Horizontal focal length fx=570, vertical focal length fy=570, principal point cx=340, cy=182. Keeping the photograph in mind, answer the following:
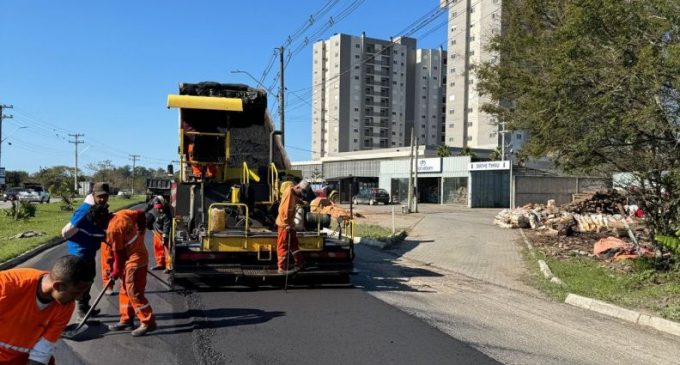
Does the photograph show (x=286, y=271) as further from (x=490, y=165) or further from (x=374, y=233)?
(x=490, y=165)

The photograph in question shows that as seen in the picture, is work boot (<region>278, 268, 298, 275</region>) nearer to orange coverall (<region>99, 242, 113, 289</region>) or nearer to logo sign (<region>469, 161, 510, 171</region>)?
orange coverall (<region>99, 242, 113, 289</region>)

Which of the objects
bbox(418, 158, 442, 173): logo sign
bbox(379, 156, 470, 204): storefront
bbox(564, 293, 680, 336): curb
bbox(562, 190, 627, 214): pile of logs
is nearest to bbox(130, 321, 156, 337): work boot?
bbox(564, 293, 680, 336): curb

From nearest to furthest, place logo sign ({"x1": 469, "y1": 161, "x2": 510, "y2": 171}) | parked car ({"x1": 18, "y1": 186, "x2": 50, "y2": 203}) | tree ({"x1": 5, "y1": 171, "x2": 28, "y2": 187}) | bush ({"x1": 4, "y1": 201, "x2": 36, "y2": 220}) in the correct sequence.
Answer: bush ({"x1": 4, "y1": 201, "x2": 36, "y2": 220}) < logo sign ({"x1": 469, "y1": 161, "x2": 510, "y2": 171}) < parked car ({"x1": 18, "y1": 186, "x2": 50, "y2": 203}) < tree ({"x1": 5, "y1": 171, "x2": 28, "y2": 187})

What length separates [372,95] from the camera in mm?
120938

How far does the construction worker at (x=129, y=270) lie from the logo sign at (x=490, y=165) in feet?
139

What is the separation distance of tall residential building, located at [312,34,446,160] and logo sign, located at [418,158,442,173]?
2341 inches

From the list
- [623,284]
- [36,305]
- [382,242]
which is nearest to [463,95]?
[382,242]

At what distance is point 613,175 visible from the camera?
13.0 metres

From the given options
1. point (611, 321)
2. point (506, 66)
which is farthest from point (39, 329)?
point (506, 66)

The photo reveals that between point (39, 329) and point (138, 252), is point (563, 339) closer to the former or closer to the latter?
point (138, 252)

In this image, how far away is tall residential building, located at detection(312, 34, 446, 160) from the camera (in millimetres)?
117688

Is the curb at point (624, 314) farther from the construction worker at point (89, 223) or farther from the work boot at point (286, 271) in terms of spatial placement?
the construction worker at point (89, 223)

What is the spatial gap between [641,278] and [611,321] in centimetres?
299

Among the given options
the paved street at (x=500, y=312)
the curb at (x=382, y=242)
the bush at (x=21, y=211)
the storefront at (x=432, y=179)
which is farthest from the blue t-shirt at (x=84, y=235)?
the storefront at (x=432, y=179)
